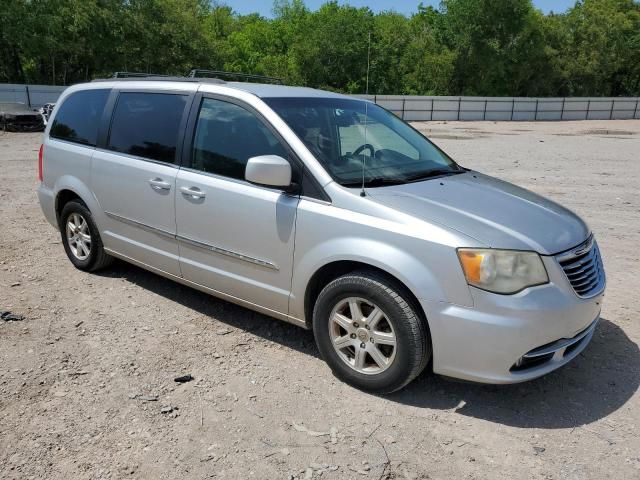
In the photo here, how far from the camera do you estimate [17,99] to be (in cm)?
2367

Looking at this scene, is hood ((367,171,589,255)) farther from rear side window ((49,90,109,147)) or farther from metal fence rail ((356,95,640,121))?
metal fence rail ((356,95,640,121))

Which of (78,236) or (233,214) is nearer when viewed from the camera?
(233,214)

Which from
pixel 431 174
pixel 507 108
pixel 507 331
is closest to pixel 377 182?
pixel 431 174

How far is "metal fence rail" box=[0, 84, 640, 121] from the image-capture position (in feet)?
105

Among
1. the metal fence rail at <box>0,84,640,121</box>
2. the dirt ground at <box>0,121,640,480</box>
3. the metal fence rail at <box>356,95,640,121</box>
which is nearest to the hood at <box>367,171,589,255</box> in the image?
the dirt ground at <box>0,121,640,480</box>

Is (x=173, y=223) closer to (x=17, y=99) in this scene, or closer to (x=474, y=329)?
(x=474, y=329)

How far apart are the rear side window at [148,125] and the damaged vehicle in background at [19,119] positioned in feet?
59.0

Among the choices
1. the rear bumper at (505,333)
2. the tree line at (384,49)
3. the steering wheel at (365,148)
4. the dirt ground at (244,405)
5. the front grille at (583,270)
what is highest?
the tree line at (384,49)

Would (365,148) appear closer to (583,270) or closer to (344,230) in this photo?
(344,230)

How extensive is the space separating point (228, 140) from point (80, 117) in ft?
6.86

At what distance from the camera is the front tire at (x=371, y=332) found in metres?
3.06

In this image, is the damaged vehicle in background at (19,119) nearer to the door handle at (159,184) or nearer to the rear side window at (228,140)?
the door handle at (159,184)

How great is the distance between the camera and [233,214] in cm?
370

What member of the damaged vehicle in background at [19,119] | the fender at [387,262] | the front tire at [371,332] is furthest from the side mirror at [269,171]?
the damaged vehicle in background at [19,119]
